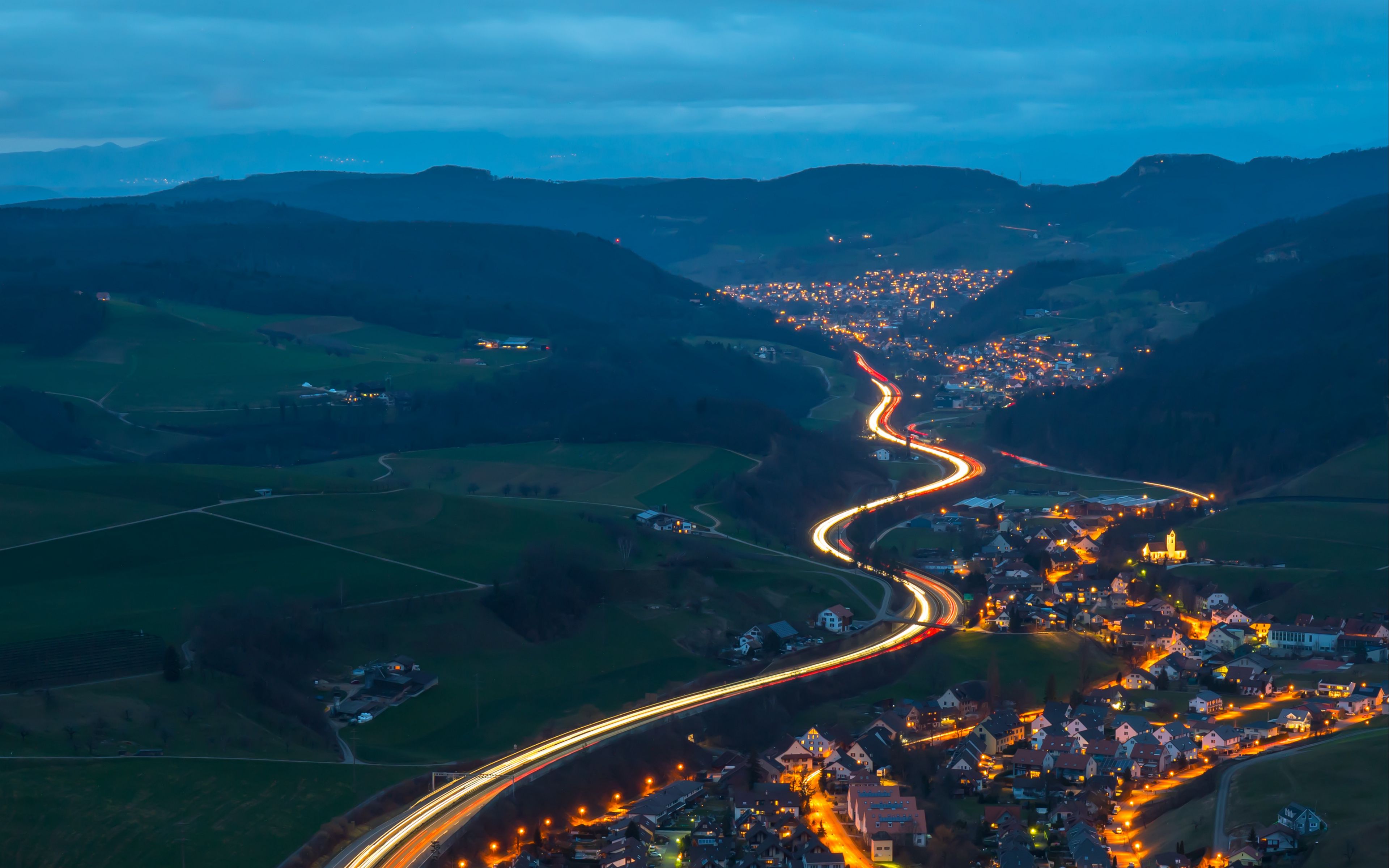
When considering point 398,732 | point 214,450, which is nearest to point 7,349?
point 214,450

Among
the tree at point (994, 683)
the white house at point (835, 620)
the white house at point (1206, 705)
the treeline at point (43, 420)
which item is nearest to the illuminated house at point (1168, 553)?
the white house at point (835, 620)

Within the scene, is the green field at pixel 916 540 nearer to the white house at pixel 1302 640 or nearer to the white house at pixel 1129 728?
the white house at pixel 1302 640

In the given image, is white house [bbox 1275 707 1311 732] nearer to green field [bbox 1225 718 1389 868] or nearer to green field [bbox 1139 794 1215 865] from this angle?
green field [bbox 1225 718 1389 868]

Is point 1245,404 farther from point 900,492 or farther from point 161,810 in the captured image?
point 161,810

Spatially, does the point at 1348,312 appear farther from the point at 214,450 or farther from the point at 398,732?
the point at 398,732

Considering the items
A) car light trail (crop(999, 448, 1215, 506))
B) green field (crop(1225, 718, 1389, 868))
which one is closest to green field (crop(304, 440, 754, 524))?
car light trail (crop(999, 448, 1215, 506))

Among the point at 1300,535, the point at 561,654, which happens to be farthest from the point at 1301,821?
the point at 1300,535
